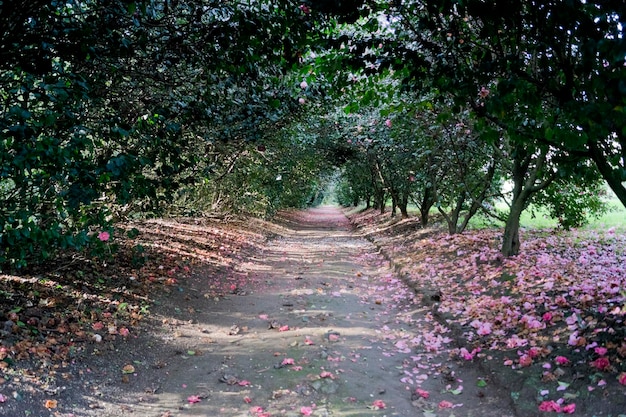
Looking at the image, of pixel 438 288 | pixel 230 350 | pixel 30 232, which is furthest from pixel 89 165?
pixel 438 288

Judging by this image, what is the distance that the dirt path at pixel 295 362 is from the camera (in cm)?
446

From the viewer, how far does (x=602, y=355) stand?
4520 millimetres

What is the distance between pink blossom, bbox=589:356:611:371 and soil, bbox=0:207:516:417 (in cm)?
84

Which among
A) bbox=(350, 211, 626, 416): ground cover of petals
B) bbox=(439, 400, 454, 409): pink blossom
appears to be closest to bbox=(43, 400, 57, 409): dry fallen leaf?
bbox=(439, 400, 454, 409): pink blossom

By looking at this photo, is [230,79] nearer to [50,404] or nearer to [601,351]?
[50,404]

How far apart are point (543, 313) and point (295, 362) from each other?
313 cm

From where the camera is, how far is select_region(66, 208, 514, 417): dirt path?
4.46 metres

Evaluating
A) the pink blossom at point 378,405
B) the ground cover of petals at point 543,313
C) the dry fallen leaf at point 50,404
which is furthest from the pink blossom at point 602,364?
the dry fallen leaf at point 50,404

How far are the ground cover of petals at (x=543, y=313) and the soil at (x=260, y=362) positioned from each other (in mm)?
292

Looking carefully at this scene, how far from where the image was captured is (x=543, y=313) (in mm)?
5906

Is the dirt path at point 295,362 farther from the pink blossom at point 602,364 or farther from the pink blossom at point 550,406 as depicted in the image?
the pink blossom at point 602,364

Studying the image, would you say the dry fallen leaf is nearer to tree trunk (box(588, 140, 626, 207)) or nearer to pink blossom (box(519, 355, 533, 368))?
pink blossom (box(519, 355, 533, 368))

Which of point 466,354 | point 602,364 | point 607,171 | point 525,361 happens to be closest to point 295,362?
point 466,354

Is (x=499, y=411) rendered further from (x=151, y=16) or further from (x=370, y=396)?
(x=151, y=16)
